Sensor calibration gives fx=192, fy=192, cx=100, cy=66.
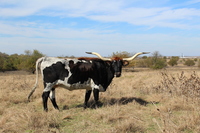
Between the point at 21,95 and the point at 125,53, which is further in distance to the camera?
the point at 125,53

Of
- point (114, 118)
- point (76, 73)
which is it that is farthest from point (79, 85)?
point (114, 118)

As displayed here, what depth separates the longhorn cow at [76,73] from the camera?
6.68 meters

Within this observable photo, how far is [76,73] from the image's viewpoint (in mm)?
6895

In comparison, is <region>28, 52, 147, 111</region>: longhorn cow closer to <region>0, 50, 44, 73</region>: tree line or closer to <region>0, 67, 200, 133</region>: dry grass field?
<region>0, 67, 200, 133</region>: dry grass field

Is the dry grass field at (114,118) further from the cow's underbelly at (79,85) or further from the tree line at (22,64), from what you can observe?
the tree line at (22,64)

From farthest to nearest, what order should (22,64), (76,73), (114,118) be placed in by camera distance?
(22,64), (76,73), (114,118)

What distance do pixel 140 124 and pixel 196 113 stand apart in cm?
167

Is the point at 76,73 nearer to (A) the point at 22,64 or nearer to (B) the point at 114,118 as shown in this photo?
(B) the point at 114,118

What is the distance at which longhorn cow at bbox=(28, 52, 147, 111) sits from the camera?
6.68m

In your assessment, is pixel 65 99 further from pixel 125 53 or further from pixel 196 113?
pixel 125 53

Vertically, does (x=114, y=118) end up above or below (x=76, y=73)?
below

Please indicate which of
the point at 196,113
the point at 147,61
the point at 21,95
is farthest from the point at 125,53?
the point at 196,113

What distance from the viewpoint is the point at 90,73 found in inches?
280

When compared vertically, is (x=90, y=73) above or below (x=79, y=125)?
above
